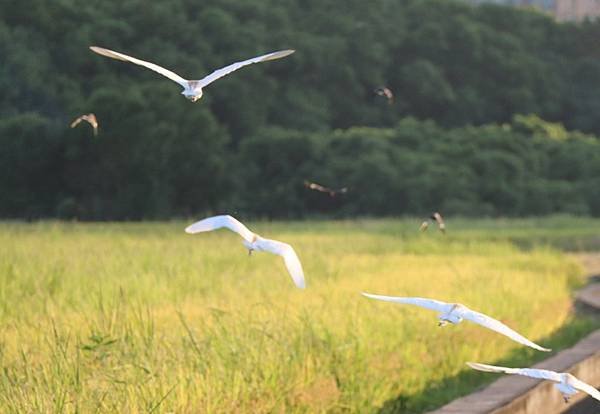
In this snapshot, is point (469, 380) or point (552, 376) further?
point (469, 380)

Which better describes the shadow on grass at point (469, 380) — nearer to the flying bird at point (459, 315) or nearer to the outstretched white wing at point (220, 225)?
the flying bird at point (459, 315)

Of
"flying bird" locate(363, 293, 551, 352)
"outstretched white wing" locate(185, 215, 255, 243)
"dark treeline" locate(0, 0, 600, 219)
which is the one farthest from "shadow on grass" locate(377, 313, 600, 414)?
"dark treeline" locate(0, 0, 600, 219)

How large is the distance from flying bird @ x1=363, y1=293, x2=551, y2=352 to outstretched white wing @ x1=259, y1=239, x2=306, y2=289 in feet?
1.77

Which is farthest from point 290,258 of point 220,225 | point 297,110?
point 297,110

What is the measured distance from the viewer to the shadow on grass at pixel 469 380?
28.2ft

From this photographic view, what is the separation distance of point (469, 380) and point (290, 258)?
17.9ft

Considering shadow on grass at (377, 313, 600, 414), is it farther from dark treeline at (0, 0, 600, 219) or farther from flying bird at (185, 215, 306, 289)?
dark treeline at (0, 0, 600, 219)

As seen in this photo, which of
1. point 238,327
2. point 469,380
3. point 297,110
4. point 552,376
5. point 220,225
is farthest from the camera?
point 297,110

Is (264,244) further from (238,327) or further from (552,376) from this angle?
(238,327)

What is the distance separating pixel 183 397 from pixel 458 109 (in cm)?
4783

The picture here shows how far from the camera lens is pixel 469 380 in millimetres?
9977

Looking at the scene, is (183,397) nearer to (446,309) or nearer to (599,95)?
(446,309)

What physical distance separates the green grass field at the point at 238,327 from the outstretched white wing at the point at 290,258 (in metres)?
1.36

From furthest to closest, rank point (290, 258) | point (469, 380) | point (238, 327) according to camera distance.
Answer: point (469, 380) < point (238, 327) < point (290, 258)
